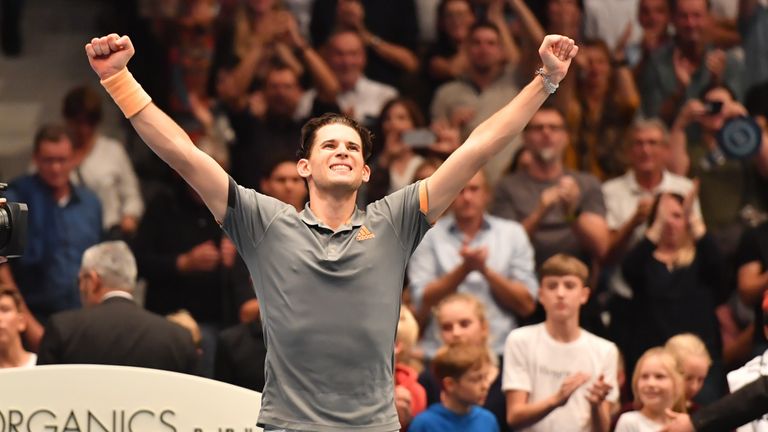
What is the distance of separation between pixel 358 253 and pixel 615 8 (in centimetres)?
669

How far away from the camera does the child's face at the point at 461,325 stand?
314 inches

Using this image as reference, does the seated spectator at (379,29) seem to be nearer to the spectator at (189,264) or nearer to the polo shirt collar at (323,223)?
the spectator at (189,264)

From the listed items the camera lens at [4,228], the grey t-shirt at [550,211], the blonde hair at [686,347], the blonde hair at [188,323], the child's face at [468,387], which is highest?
the grey t-shirt at [550,211]

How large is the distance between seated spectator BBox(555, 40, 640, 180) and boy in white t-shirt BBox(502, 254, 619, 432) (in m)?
2.56

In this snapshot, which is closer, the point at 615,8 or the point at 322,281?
the point at 322,281


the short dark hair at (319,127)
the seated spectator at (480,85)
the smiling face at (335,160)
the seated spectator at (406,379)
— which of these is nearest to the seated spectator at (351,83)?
the seated spectator at (480,85)

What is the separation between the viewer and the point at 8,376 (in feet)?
22.3

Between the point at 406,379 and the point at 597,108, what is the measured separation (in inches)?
139

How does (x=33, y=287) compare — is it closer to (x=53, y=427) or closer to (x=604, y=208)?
(x=53, y=427)

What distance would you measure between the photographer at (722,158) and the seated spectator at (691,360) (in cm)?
131

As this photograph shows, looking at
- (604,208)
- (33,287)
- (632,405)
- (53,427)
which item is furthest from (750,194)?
(53,427)

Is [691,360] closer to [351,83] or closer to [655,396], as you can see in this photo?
[655,396]

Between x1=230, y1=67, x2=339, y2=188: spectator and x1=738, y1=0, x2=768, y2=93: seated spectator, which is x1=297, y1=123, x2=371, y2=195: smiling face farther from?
x1=738, y1=0, x2=768, y2=93: seated spectator

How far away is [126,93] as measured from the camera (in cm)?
514
